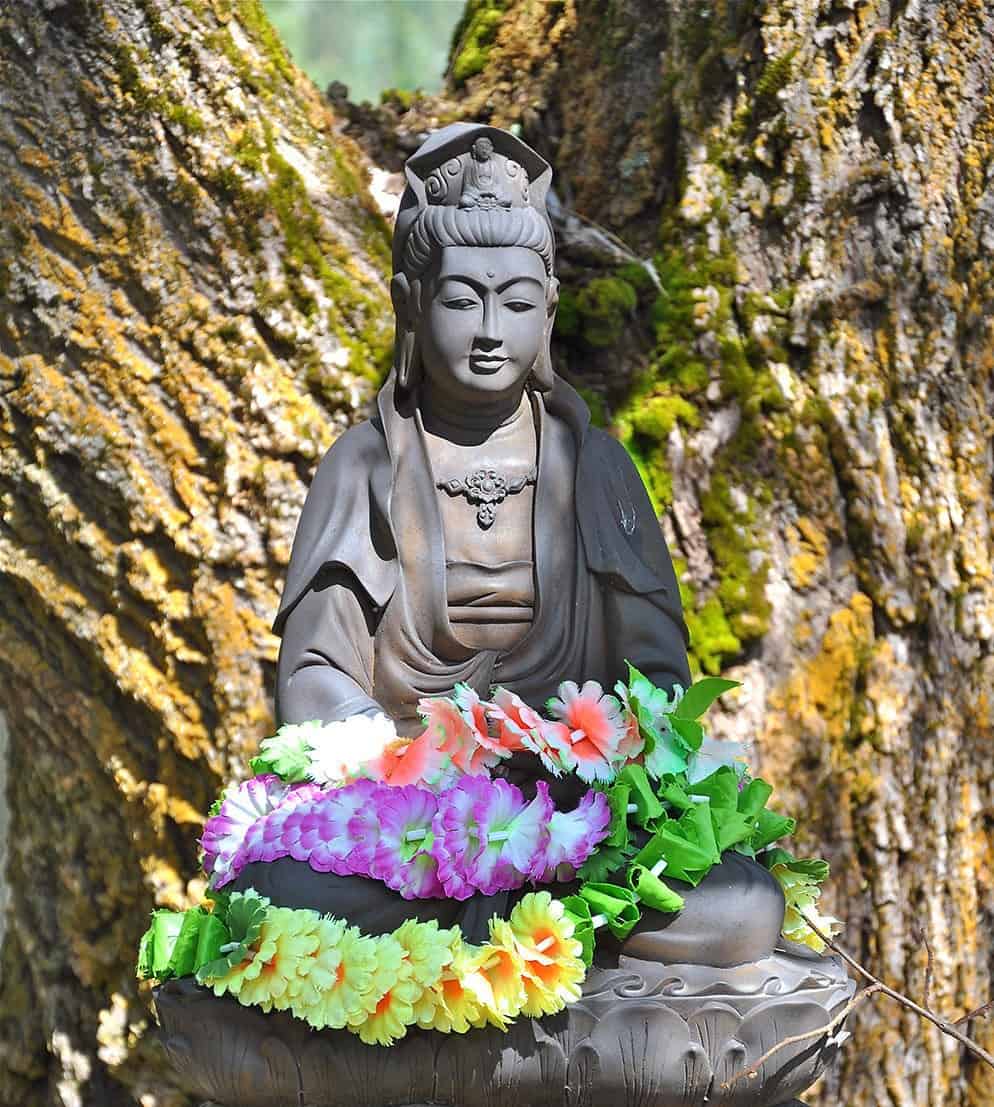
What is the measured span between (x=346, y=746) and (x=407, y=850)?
27 cm

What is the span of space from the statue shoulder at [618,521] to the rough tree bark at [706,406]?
3.59 ft

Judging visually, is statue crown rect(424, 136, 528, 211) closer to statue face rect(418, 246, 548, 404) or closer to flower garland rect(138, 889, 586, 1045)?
statue face rect(418, 246, 548, 404)

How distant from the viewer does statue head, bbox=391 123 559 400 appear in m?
2.57

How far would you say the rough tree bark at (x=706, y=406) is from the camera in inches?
147

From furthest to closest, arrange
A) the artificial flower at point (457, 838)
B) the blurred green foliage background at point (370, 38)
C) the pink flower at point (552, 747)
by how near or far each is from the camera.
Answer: the blurred green foliage background at point (370, 38), the pink flower at point (552, 747), the artificial flower at point (457, 838)

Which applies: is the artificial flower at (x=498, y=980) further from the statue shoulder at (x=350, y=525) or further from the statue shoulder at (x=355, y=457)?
the statue shoulder at (x=355, y=457)

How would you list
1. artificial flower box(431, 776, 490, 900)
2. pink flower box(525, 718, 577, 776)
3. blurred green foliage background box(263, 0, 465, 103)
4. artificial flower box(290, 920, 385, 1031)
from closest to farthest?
1. artificial flower box(290, 920, 385, 1031)
2. artificial flower box(431, 776, 490, 900)
3. pink flower box(525, 718, 577, 776)
4. blurred green foliage background box(263, 0, 465, 103)

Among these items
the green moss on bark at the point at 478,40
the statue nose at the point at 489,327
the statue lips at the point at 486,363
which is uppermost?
the green moss on bark at the point at 478,40

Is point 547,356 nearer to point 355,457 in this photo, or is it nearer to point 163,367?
point 355,457

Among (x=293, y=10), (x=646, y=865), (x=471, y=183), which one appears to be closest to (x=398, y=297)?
(x=471, y=183)

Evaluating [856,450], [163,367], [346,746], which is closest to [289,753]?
[346,746]

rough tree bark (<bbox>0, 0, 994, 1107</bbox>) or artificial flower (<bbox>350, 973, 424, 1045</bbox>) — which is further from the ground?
rough tree bark (<bbox>0, 0, 994, 1107</bbox>)

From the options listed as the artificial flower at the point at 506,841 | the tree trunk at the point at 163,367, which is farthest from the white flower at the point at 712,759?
the tree trunk at the point at 163,367

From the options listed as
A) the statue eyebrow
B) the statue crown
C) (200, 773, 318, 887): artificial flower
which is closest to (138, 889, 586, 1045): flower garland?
(200, 773, 318, 887): artificial flower
